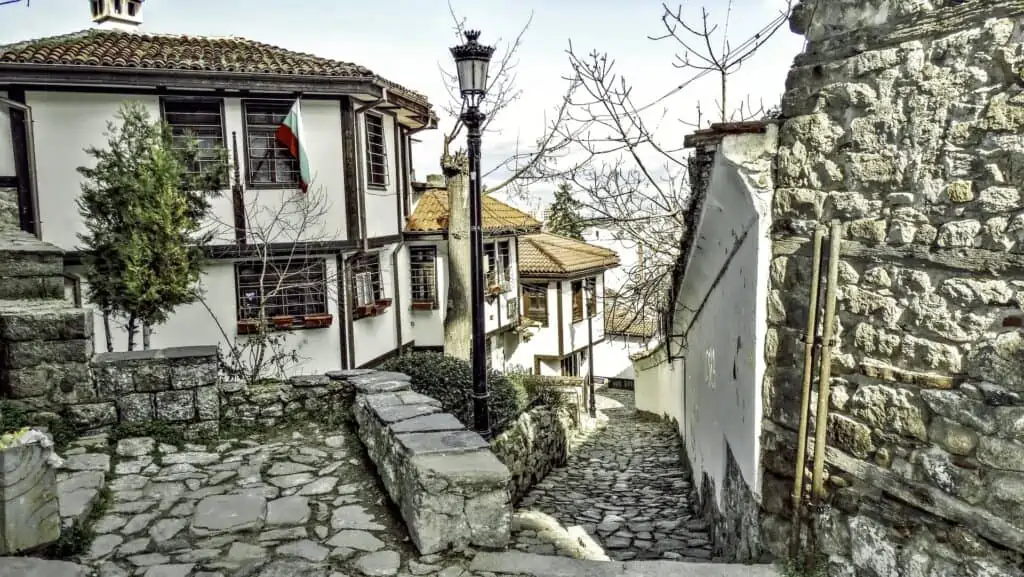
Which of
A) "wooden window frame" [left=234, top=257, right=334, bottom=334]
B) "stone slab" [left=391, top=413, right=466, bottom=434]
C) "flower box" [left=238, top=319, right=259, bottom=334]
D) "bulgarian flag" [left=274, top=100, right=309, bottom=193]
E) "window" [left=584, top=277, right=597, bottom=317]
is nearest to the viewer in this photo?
"stone slab" [left=391, top=413, right=466, bottom=434]

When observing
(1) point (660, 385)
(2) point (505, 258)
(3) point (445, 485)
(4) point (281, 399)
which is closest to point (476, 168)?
(4) point (281, 399)

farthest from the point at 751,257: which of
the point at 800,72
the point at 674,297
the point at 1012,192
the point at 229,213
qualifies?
the point at 229,213

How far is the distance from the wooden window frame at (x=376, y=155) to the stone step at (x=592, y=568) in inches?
382

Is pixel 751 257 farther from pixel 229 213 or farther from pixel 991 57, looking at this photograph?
pixel 229 213

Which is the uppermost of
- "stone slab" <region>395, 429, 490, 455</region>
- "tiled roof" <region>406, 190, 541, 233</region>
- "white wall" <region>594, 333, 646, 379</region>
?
"tiled roof" <region>406, 190, 541, 233</region>

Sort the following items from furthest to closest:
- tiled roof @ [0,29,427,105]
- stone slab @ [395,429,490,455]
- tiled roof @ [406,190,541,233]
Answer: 1. tiled roof @ [406,190,541,233]
2. tiled roof @ [0,29,427,105]
3. stone slab @ [395,429,490,455]

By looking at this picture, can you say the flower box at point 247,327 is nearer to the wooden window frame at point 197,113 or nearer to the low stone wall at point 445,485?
the wooden window frame at point 197,113

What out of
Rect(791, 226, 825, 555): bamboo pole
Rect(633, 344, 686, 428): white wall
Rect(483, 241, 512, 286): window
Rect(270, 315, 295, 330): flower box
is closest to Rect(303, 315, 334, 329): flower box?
Rect(270, 315, 295, 330): flower box

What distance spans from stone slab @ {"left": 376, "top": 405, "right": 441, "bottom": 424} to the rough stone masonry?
220 cm

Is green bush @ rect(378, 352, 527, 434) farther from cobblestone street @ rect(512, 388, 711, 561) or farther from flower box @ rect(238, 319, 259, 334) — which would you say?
flower box @ rect(238, 319, 259, 334)

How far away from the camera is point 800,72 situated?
10.4ft

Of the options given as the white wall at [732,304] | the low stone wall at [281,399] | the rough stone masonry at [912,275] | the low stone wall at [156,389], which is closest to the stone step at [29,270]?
the low stone wall at [156,389]

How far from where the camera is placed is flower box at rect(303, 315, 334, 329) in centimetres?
1119

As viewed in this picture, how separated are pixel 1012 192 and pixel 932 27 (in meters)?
0.75
